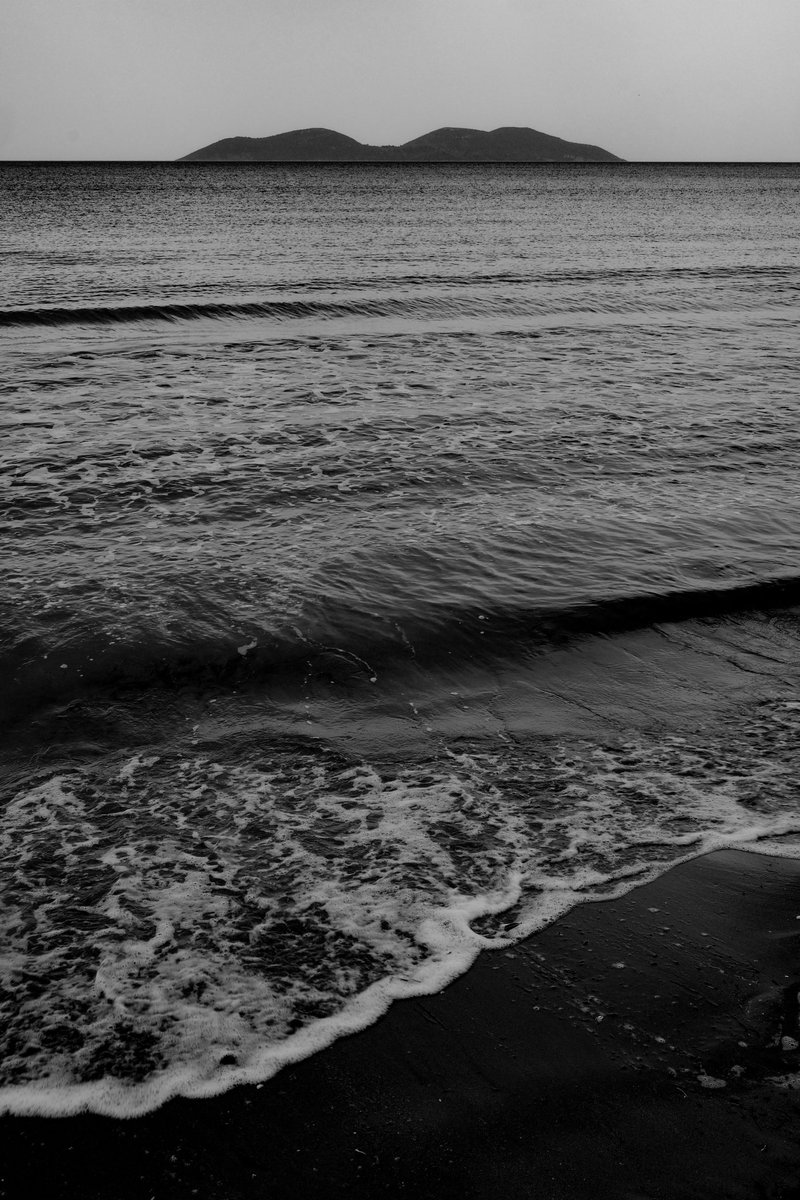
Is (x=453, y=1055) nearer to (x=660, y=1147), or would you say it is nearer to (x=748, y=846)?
(x=660, y=1147)

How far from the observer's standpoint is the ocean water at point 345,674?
12.2 feet

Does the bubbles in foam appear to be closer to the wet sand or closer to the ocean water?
the ocean water

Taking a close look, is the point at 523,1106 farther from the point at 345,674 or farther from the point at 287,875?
the point at 345,674

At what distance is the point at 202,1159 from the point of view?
9.41ft

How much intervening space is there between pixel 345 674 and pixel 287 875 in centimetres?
228

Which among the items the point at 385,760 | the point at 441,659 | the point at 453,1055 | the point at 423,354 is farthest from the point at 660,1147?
the point at 423,354

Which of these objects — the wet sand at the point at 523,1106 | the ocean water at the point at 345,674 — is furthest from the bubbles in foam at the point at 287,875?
Result: the wet sand at the point at 523,1106

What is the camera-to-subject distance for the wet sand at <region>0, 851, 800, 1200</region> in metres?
2.78

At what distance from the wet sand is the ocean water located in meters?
0.17

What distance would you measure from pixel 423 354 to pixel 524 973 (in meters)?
15.1

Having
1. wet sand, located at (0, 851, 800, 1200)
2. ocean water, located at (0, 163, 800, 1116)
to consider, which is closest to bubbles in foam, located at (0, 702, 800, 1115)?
ocean water, located at (0, 163, 800, 1116)

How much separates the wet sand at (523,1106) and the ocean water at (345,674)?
0.55 feet

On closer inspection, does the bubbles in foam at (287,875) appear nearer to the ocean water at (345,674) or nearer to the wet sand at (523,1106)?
the ocean water at (345,674)

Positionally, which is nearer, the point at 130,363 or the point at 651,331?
the point at 130,363
